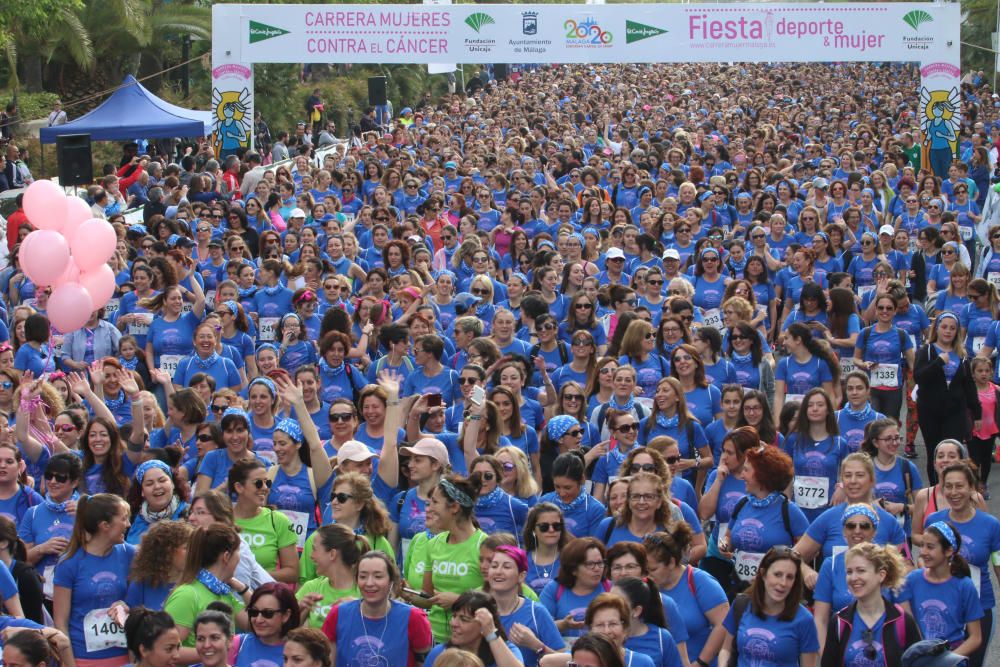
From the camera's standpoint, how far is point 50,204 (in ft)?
37.6

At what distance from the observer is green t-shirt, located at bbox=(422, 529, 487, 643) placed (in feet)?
23.5

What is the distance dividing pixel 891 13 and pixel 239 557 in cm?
1885

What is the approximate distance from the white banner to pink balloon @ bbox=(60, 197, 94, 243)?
12.5 meters

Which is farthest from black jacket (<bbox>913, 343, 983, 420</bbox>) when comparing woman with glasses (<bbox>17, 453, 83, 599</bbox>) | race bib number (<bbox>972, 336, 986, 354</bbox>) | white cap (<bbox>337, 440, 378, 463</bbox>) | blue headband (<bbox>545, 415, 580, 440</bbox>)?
woman with glasses (<bbox>17, 453, 83, 599</bbox>)

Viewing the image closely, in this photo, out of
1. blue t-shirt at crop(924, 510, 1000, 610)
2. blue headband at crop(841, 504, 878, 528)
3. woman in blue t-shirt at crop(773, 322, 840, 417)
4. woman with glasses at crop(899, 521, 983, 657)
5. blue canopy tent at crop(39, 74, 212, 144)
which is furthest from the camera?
blue canopy tent at crop(39, 74, 212, 144)

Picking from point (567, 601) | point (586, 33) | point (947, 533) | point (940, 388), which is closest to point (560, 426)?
point (567, 601)

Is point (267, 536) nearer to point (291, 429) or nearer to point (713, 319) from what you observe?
point (291, 429)

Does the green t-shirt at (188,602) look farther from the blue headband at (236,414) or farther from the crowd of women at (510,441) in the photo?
the blue headband at (236,414)

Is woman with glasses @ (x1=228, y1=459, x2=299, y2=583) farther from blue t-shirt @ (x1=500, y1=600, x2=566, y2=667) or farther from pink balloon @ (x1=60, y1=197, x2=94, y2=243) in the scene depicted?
pink balloon @ (x1=60, y1=197, x2=94, y2=243)

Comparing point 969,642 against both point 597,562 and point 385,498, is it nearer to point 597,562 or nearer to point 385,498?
point 597,562

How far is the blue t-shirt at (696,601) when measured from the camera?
705 cm

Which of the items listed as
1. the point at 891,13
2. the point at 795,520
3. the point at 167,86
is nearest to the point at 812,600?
the point at 795,520

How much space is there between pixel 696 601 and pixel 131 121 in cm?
1804

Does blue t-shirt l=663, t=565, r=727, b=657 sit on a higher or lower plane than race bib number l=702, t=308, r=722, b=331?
lower
